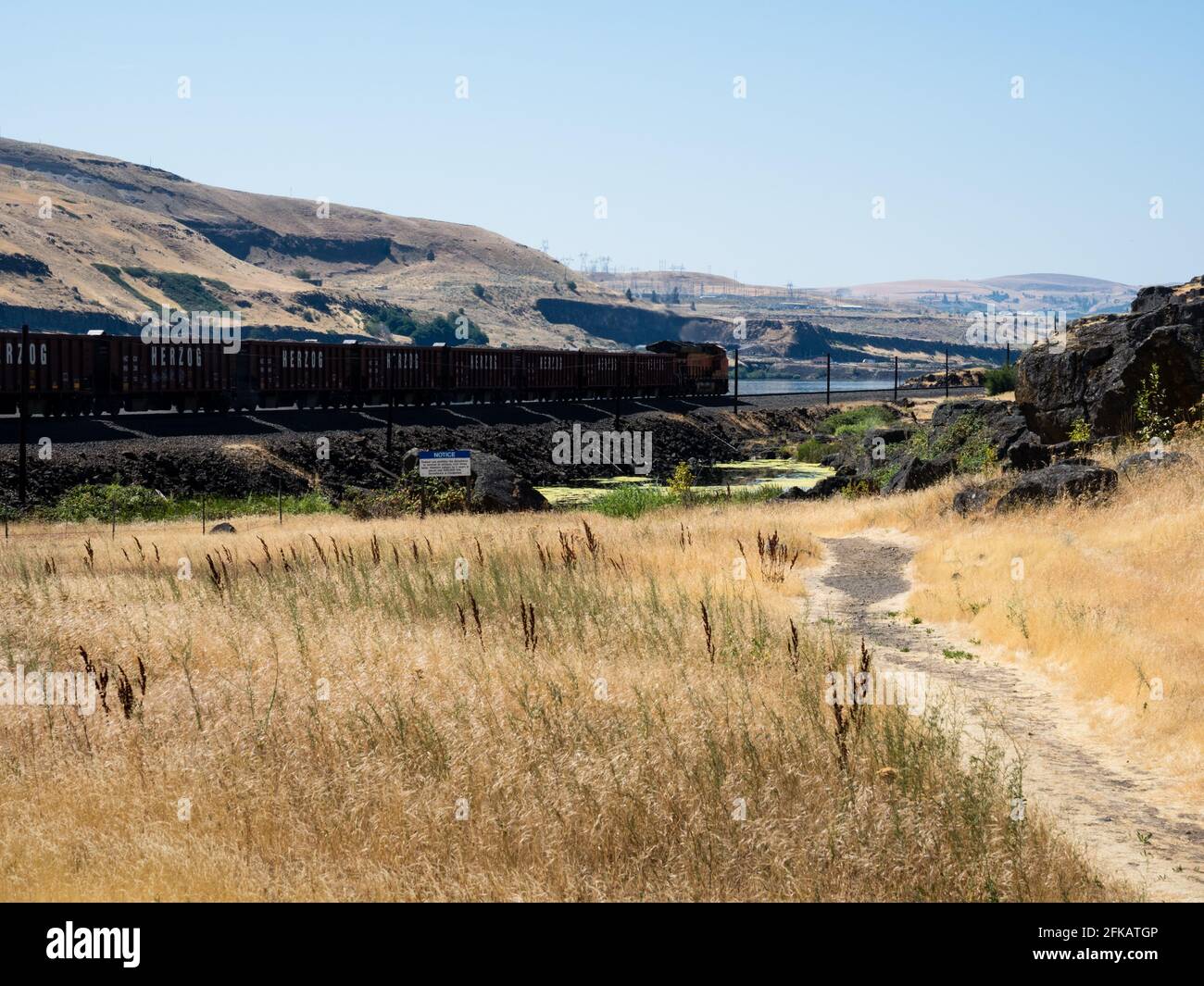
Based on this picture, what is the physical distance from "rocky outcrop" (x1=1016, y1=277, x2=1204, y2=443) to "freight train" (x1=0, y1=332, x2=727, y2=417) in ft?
78.3

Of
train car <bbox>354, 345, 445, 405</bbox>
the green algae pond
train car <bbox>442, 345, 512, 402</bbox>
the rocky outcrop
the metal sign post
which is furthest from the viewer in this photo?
train car <bbox>442, 345, 512, 402</bbox>

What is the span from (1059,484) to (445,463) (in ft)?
36.5

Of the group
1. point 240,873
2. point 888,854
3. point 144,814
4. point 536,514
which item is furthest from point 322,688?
point 536,514

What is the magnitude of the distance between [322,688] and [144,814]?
81.0 inches

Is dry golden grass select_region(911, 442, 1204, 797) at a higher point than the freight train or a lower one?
lower

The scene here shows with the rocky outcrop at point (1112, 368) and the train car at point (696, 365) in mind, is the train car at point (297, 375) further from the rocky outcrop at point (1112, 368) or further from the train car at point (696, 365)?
the rocky outcrop at point (1112, 368)

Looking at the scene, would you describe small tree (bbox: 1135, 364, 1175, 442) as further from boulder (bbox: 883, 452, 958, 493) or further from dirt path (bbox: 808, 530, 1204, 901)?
dirt path (bbox: 808, 530, 1204, 901)

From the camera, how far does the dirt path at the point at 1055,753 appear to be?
7234mm

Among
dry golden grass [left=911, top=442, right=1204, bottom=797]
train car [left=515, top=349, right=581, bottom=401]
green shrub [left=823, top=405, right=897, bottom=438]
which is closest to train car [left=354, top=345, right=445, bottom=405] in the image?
train car [left=515, top=349, right=581, bottom=401]

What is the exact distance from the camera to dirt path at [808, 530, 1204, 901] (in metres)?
7.23

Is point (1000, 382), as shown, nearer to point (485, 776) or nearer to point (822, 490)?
point (822, 490)

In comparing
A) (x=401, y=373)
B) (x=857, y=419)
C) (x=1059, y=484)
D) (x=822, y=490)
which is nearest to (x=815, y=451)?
(x=857, y=419)

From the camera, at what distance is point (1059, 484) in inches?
773

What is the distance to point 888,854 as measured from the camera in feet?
20.9
